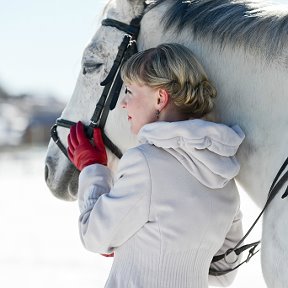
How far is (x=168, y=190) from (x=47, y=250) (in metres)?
6.31

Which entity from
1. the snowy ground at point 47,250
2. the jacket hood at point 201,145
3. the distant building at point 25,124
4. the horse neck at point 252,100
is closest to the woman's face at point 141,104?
the jacket hood at point 201,145

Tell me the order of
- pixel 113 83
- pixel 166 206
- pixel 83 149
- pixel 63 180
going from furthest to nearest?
pixel 63 180 < pixel 113 83 < pixel 83 149 < pixel 166 206

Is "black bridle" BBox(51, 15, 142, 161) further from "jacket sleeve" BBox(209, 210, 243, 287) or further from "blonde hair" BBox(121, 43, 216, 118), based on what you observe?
"jacket sleeve" BBox(209, 210, 243, 287)

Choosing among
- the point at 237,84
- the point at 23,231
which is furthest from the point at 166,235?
the point at 23,231

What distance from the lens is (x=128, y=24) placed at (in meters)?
2.67

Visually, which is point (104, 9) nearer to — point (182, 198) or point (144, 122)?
point (144, 122)

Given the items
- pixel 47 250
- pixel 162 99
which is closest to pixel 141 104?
pixel 162 99

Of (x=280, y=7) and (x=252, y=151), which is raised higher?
(x=280, y=7)

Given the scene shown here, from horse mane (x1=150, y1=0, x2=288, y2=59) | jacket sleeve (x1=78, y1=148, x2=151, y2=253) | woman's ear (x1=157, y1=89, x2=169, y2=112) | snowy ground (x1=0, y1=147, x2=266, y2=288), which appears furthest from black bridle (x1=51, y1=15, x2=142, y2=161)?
snowy ground (x1=0, y1=147, x2=266, y2=288)

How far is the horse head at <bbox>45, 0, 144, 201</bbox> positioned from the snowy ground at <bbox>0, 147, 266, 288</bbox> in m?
A: 1.03

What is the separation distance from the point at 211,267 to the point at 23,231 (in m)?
7.33

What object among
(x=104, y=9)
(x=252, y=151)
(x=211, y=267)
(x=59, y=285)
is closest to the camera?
(x=252, y=151)

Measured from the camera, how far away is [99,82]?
109 inches

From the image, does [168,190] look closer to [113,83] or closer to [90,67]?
[113,83]
